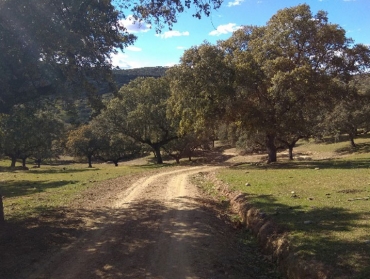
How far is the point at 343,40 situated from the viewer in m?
25.3

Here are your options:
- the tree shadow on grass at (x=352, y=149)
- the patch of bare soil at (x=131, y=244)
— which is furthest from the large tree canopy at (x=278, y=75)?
the tree shadow on grass at (x=352, y=149)

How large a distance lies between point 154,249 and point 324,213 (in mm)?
5267

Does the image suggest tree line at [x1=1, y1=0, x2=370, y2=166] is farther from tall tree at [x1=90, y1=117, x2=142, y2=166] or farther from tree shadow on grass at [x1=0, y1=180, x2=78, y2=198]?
tall tree at [x1=90, y1=117, x2=142, y2=166]

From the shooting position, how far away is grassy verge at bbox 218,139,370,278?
6.89 metres

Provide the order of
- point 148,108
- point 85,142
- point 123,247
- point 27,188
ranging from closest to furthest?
point 123,247, point 27,188, point 148,108, point 85,142

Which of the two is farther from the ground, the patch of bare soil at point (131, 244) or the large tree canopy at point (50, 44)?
the large tree canopy at point (50, 44)

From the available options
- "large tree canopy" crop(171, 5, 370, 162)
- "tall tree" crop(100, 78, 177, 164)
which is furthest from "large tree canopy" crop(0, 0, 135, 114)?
"tall tree" crop(100, 78, 177, 164)

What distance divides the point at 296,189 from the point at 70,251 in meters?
10.0

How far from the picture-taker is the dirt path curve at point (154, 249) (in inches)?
283

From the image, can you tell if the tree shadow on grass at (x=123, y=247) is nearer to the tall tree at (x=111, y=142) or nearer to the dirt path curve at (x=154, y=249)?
the dirt path curve at (x=154, y=249)

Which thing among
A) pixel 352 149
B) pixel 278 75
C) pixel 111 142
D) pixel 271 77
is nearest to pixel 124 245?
pixel 278 75

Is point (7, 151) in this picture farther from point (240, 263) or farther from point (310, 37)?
point (240, 263)

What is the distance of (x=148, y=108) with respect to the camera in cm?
3969

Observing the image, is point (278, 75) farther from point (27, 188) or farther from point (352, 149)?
point (352, 149)
